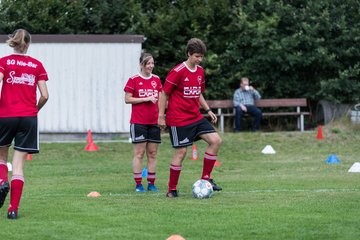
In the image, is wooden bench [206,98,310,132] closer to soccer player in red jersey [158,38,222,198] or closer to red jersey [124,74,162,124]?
red jersey [124,74,162,124]

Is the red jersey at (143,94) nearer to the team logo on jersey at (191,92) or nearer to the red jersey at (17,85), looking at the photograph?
the team logo on jersey at (191,92)

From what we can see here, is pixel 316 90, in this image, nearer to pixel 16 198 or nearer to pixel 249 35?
pixel 249 35

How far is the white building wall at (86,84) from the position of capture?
23172mm

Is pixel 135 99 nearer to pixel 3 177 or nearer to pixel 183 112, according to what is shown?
pixel 183 112

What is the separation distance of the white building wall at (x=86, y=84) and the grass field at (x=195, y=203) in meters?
3.46

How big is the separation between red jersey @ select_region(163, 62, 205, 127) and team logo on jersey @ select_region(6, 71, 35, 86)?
7.88 feet

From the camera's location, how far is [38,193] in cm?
1245

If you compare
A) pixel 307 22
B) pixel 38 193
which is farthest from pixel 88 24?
pixel 38 193

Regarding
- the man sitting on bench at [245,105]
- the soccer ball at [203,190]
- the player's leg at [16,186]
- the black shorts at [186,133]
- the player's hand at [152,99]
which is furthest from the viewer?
the man sitting on bench at [245,105]

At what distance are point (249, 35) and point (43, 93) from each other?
1663 cm

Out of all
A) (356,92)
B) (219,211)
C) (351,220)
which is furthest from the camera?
(356,92)

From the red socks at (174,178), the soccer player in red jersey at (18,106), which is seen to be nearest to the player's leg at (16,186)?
the soccer player in red jersey at (18,106)

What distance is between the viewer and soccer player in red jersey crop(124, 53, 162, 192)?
12.6 meters

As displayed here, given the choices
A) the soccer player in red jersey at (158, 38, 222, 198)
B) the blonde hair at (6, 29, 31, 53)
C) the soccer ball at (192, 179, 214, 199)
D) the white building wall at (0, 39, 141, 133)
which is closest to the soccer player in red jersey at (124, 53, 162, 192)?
the soccer player in red jersey at (158, 38, 222, 198)
